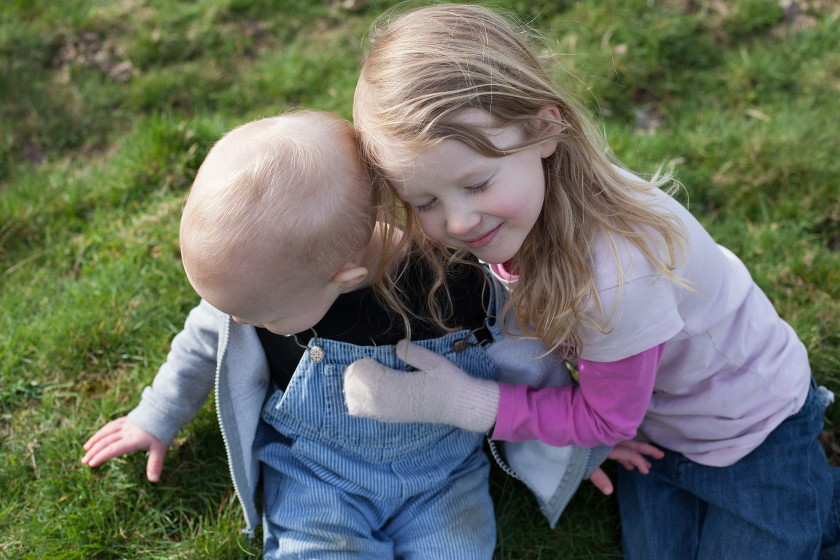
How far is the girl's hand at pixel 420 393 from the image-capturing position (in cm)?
175

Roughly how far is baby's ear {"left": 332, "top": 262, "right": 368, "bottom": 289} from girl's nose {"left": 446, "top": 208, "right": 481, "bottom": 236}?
27 centimetres

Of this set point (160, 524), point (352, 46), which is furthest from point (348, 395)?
point (352, 46)

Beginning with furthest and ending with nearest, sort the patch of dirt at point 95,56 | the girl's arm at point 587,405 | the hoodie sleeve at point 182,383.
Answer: the patch of dirt at point 95,56, the hoodie sleeve at point 182,383, the girl's arm at point 587,405

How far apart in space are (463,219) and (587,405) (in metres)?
0.72

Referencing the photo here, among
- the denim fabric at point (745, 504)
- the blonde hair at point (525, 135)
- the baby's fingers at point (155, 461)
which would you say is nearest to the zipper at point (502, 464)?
the denim fabric at point (745, 504)

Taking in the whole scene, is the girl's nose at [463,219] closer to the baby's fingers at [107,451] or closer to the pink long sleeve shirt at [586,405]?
the pink long sleeve shirt at [586,405]

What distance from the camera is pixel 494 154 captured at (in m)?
1.40

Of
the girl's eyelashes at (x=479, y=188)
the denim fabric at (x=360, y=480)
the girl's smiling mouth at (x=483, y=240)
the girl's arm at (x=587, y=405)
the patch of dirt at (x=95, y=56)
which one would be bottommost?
the denim fabric at (x=360, y=480)

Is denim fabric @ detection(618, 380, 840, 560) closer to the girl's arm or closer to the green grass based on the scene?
the green grass

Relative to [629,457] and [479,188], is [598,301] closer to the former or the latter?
[479,188]

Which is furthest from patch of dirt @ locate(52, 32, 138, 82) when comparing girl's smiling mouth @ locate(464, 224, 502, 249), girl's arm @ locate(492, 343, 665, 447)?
girl's arm @ locate(492, 343, 665, 447)

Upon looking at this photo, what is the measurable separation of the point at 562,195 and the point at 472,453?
99cm

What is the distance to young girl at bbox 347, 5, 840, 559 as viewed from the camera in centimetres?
141

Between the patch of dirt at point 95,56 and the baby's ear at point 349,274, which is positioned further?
the patch of dirt at point 95,56
